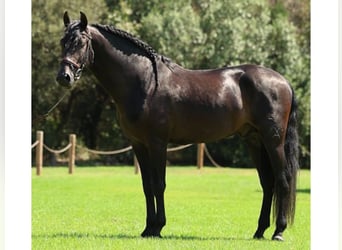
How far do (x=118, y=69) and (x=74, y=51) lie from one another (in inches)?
21.6

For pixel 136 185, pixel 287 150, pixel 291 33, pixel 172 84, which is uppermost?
pixel 291 33

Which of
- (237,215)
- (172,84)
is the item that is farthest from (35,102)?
(172,84)

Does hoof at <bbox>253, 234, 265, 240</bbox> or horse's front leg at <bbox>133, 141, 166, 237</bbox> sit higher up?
horse's front leg at <bbox>133, 141, 166, 237</bbox>

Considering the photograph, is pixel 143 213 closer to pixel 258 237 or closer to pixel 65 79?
pixel 258 237

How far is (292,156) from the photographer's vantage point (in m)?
7.70

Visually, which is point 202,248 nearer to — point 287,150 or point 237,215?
point 287,150

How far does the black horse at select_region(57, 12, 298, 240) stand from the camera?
721 centimetres

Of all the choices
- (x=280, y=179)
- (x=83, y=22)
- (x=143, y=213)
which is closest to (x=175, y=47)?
(x=143, y=213)

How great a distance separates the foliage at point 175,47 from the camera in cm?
2208

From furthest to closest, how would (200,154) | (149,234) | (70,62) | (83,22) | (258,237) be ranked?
(200,154), (258,237), (149,234), (83,22), (70,62)

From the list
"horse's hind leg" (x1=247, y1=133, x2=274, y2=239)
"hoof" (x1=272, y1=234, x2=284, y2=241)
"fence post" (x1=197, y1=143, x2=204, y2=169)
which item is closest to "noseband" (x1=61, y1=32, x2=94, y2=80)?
"horse's hind leg" (x1=247, y1=133, x2=274, y2=239)

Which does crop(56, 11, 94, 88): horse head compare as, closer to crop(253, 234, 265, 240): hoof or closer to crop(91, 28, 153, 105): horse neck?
crop(91, 28, 153, 105): horse neck
